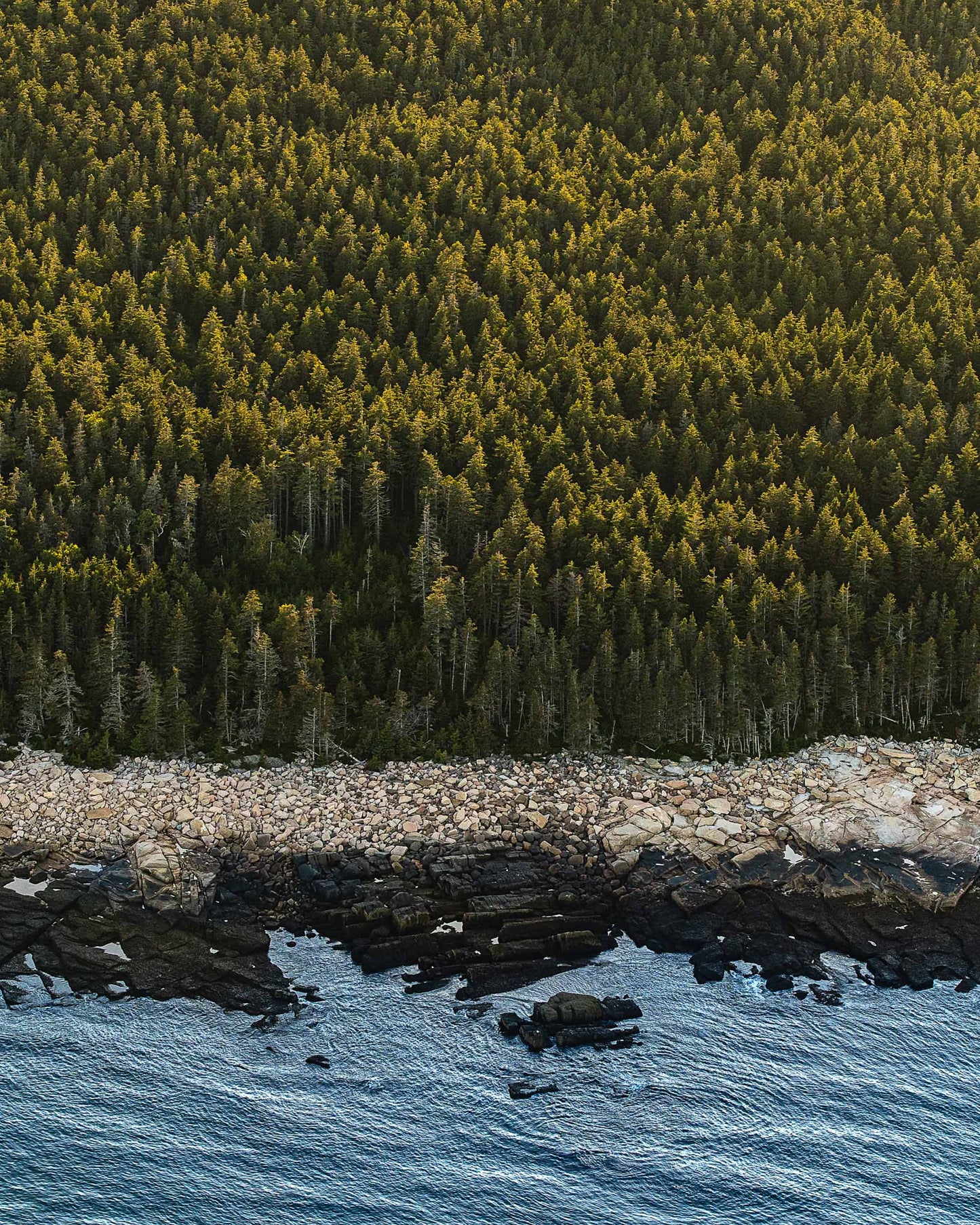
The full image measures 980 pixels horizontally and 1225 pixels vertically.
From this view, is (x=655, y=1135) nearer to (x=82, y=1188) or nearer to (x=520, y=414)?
(x=82, y=1188)

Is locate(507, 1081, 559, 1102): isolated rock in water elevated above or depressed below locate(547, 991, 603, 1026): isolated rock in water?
below

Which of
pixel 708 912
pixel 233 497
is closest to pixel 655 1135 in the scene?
pixel 708 912

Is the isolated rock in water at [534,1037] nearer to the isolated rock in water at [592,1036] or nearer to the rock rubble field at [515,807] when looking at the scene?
the isolated rock in water at [592,1036]

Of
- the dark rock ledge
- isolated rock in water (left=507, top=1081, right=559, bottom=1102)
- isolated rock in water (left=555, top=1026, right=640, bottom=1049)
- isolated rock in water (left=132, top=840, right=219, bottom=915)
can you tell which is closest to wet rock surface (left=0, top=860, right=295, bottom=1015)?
the dark rock ledge

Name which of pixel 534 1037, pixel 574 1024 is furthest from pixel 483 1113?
pixel 574 1024

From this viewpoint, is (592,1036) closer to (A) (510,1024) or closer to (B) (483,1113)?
(A) (510,1024)

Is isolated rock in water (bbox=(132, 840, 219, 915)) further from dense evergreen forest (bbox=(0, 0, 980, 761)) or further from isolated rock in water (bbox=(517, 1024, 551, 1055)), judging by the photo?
isolated rock in water (bbox=(517, 1024, 551, 1055))
